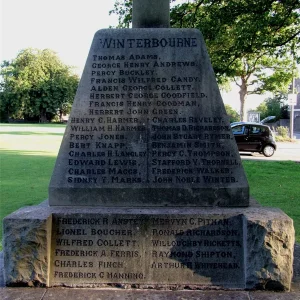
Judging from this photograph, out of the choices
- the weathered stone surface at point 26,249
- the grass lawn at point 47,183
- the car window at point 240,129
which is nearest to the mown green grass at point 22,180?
the grass lawn at point 47,183

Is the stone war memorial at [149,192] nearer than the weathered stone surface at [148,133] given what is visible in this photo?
Yes

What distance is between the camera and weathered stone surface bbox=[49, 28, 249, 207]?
12.4ft

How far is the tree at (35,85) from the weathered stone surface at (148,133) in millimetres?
79714

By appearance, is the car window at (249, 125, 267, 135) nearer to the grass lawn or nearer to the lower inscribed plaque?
the grass lawn

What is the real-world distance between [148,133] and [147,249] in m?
1.05

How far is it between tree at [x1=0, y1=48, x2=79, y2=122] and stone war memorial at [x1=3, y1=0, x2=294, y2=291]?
79.8 m

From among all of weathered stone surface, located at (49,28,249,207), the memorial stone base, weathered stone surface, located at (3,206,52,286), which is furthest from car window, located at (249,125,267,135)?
weathered stone surface, located at (3,206,52,286)

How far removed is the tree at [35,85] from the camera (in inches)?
3172

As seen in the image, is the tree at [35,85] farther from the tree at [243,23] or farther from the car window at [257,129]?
the tree at [243,23]

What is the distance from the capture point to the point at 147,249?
11.6 feet

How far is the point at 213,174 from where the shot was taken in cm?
380

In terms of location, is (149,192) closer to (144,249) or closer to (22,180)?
(144,249)

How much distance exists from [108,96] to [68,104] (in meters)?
83.1

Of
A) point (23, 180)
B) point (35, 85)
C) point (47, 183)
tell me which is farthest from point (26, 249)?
point (35, 85)
